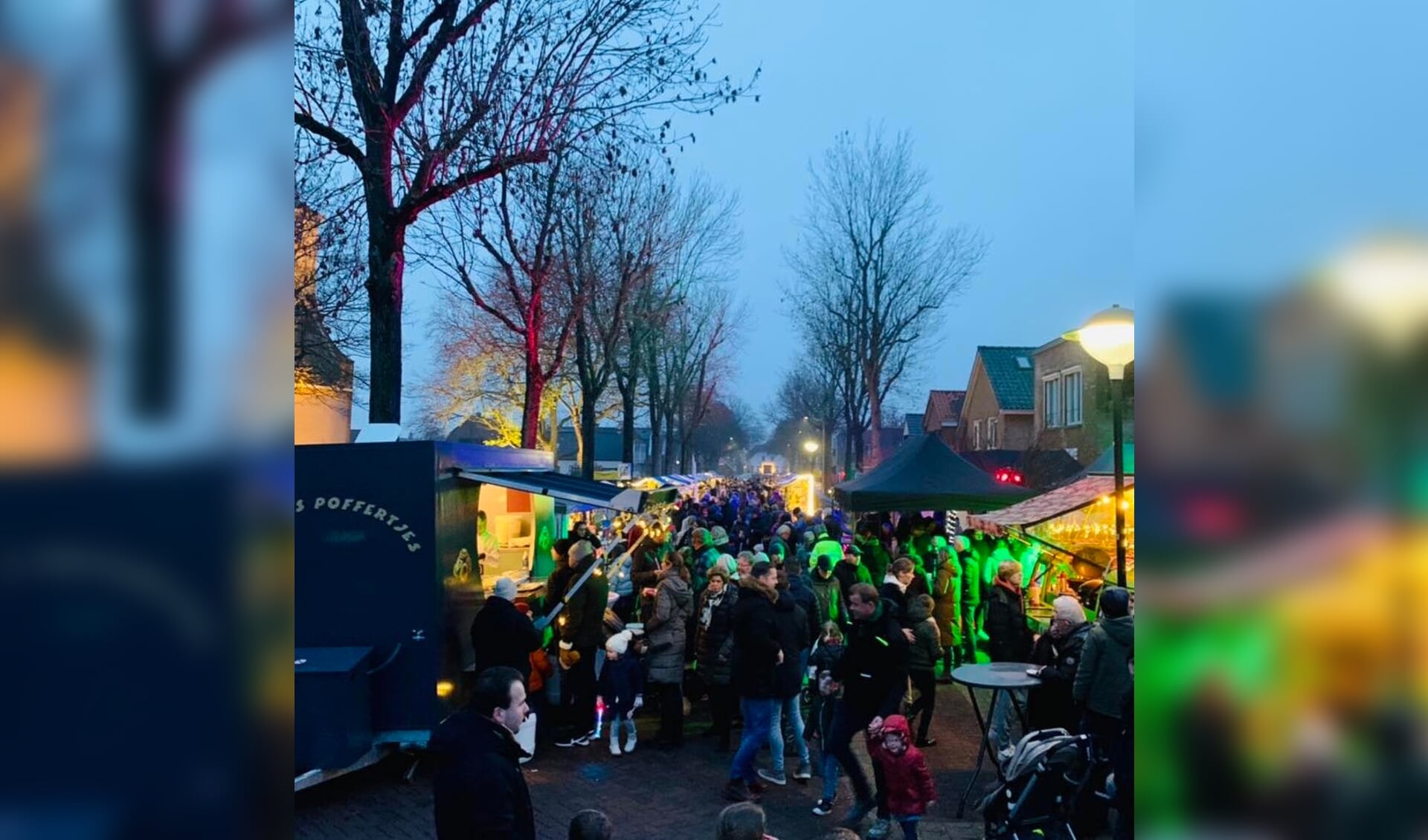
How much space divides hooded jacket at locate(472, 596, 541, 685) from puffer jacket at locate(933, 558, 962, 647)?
15.3 ft

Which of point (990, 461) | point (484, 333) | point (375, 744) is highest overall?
point (484, 333)

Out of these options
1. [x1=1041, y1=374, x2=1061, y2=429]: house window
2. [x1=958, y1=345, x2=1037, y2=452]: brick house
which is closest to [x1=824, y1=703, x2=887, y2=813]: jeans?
[x1=1041, y1=374, x2=1061, y2=429]: house window

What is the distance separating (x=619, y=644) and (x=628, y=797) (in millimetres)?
1477

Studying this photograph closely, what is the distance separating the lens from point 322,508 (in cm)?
698

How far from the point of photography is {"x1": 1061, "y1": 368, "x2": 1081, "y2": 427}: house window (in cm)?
2964

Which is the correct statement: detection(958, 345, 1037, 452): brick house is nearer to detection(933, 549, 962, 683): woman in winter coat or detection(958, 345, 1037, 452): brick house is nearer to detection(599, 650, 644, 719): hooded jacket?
detection(933, 549, 962, 683): woman in winter coat

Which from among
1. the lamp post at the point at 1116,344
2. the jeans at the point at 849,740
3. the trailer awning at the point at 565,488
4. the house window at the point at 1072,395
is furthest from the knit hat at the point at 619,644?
the house window at the point at 1072,395

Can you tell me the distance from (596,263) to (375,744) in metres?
17.9

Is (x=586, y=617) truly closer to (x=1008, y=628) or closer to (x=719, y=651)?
(x=719, y=651)

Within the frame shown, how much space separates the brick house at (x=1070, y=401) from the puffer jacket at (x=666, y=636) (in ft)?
66.0

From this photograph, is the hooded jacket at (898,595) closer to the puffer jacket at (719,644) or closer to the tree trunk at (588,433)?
the puffer jacket at (719,644)
